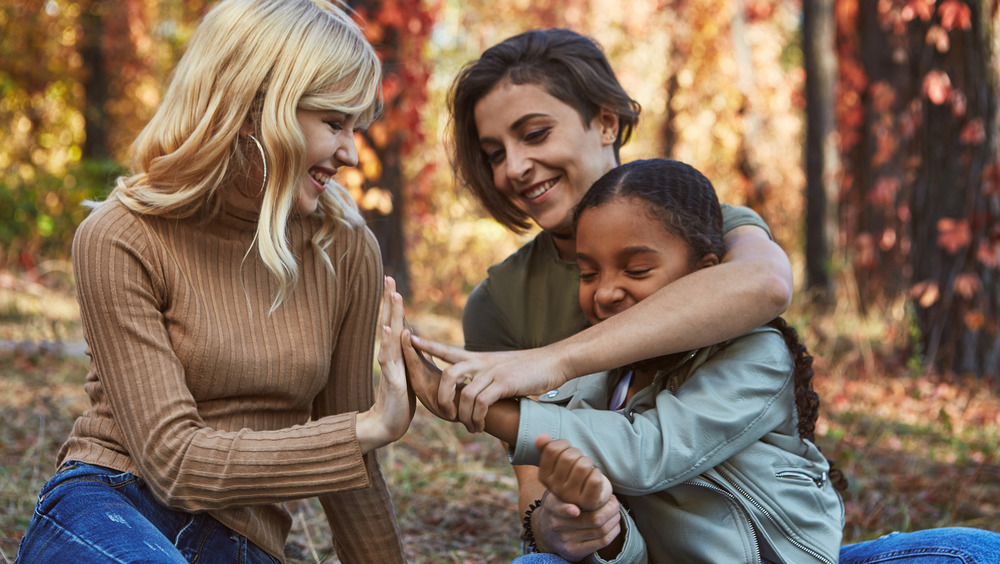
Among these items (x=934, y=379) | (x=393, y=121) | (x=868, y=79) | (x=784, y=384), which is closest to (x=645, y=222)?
(x=784, y=384)

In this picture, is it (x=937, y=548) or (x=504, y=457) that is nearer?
(x=937, y=548)

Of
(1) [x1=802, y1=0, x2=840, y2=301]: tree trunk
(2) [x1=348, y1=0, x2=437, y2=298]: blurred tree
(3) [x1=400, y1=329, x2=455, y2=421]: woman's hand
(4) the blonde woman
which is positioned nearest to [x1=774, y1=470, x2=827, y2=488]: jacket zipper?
(3) [x1=400, y1=329, x2=455, y2=421]: woman's hand

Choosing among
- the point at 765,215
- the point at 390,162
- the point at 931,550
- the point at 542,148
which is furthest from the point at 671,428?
the point at 765,215

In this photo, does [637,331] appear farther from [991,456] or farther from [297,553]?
[991,456]

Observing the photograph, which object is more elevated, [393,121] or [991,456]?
[393,121]

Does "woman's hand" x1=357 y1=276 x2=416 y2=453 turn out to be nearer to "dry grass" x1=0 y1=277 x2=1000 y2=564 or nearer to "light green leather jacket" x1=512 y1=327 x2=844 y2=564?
"light green leather jacket" x1=512 y1=327 x2=844 y2=564

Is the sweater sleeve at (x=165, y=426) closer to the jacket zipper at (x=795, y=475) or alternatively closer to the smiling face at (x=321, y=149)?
the smiling face at (x=321, y=149)

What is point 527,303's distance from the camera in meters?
2.39

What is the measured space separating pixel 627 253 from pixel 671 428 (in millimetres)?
389

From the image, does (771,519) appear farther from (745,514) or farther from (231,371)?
(231,371)

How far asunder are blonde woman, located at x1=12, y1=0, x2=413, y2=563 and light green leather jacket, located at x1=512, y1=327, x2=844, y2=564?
42 centimetres

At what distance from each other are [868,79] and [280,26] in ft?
20.3

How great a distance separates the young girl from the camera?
5.56 feet

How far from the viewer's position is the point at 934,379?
4.99 m
